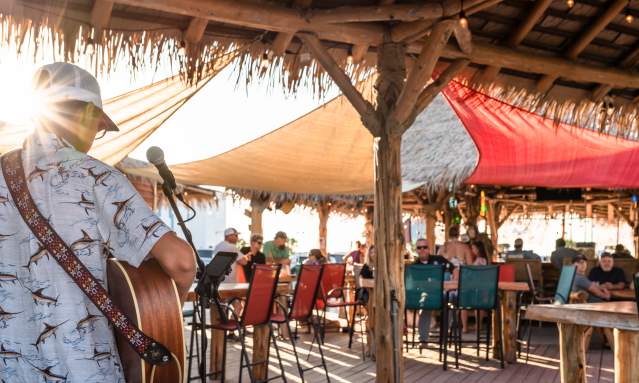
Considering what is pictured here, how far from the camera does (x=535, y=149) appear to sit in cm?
862

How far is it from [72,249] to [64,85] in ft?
1.30

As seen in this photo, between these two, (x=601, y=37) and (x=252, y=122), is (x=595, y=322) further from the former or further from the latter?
(x=252, y=122)

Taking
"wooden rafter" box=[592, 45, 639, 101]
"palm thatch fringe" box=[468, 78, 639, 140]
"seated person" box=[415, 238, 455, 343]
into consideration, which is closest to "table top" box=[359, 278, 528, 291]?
"seated person" box=[415, 238, 455, 343]

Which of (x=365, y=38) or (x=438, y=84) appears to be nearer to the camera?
(x=365, y=38)

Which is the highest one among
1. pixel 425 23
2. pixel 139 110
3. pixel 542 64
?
pixel 425 23

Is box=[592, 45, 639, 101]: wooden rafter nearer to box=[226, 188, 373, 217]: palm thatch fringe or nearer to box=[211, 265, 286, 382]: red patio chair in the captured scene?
box=[211, 265, 286, 382]: red patio chair

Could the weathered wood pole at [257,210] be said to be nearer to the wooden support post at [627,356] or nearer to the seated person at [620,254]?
the seated person at [620,254]

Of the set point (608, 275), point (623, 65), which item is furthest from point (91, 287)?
point (608, 275)

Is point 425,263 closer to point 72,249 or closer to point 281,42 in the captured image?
point 281,42

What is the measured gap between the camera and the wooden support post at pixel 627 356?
11.6 feet

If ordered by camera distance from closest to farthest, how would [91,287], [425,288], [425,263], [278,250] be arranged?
[91,287], [425,288], [425,263], [278,250]

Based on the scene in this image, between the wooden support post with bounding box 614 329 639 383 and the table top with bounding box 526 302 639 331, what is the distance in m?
0.14

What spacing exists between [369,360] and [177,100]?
302cm

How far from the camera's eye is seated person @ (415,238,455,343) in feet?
25.2
